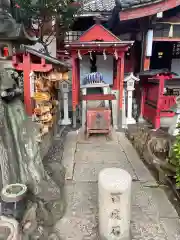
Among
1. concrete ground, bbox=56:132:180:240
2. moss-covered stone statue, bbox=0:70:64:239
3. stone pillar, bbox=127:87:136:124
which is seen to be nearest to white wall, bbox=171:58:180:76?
stone pillar, bbox=127:87:136:124

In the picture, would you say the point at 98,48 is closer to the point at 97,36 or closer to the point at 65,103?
the point at 97,36

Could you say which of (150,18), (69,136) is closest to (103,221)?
(69,136)

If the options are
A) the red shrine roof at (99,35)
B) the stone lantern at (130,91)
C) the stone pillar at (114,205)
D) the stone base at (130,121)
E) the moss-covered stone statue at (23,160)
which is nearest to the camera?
the stone pillar at (114,205)

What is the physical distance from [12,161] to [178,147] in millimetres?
3179

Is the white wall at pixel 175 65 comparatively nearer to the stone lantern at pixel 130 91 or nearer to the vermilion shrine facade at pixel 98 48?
the stone lantern at pixel 130 91

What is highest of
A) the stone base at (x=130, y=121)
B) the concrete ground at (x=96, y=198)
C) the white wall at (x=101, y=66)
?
the white wall at (x=101, y=66)

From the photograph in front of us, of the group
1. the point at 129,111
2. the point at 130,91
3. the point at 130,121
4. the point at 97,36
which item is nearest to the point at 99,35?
the point at 97,36

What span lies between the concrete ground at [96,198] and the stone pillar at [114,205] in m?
0.37

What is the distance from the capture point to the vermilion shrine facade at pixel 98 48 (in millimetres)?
7852

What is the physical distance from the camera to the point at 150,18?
8.40 meters

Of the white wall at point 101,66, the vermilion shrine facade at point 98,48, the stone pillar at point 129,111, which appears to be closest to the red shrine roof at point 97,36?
the vermilion shrine facade at point 98,48

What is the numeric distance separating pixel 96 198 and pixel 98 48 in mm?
5825

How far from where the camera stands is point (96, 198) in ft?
14.4

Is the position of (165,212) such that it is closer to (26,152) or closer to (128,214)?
(128,214)
